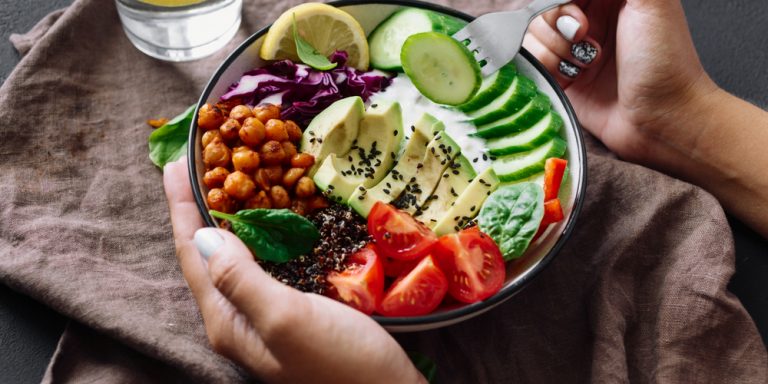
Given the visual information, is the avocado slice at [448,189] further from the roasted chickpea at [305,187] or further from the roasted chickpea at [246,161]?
the roasted chickpea at [246,161]

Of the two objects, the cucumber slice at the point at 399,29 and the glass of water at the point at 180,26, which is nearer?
the cucumber slice at the point at 399,29

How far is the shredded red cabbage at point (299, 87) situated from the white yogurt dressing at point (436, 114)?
3.8 inches

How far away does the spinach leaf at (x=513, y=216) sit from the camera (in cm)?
229

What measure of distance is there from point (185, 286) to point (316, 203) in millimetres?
573

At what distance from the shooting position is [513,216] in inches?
91.4

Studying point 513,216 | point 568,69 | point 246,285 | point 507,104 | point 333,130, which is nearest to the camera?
point 246,285

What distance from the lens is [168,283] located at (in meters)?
2.59

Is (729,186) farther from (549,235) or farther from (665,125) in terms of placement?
(549,235)

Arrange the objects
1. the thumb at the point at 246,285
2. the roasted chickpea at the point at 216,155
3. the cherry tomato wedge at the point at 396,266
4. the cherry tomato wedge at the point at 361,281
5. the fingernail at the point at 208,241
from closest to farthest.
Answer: the thumb at the point at 246,285
the fingernail at the point at 208,241
the cherry tomato wedge at the point at 361,281
the cherry tomato wedge at the point at 396,266
the roasted chickpea at the point at 216,155

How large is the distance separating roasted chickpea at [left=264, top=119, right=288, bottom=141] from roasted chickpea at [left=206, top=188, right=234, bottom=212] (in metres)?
0.26

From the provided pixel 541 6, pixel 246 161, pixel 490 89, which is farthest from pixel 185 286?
pixel 541 6

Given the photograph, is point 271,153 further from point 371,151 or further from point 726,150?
point 726,150

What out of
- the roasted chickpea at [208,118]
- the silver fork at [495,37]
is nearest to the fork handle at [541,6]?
the silver fork at [495,37]

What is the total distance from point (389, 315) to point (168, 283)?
2.81 ft
